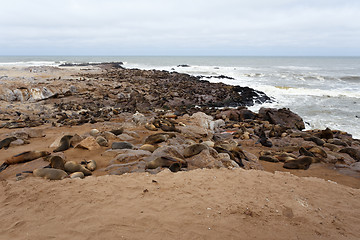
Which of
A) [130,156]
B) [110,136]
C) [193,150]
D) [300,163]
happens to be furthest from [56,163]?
[300,163]

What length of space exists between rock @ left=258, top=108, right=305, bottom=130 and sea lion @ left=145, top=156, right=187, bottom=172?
31.2 feet

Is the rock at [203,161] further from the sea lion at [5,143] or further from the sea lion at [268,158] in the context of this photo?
the sea lion at [5,143]

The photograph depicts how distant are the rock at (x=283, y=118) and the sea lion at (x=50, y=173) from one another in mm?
11802

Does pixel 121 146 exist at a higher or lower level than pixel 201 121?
higher

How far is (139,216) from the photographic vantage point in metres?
3.46

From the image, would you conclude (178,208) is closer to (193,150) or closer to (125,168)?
(125,168)

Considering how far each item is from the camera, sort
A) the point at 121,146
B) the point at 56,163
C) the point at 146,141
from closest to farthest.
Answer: the point at 56,163 < the point at 121,146 < the point at 146,141

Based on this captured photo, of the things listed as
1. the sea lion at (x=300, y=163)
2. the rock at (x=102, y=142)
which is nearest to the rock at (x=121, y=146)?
the rock at (x=102, y=142)

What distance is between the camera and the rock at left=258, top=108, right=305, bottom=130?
43.3 ft

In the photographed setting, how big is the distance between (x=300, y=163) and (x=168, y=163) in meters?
3.79

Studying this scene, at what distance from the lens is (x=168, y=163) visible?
555 cm

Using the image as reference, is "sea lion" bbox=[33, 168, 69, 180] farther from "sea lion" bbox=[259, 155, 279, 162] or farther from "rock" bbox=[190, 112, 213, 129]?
"rock" bbox=[190, 112, 213, 129]

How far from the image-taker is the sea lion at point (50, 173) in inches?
186

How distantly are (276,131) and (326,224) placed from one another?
7.31m
